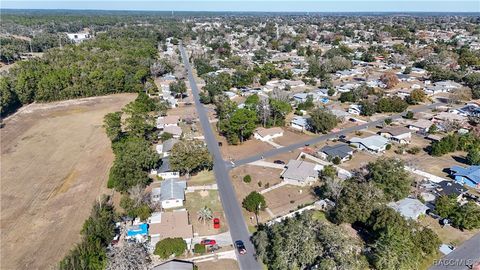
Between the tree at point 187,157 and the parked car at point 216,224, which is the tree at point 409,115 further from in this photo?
the parked car at point 216,224

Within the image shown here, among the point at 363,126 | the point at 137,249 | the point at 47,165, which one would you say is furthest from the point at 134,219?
the point at 363,126

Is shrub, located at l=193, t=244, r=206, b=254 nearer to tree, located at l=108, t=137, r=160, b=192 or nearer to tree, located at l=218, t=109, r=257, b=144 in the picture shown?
tree, located at l=108, t=137, r=160, b=192

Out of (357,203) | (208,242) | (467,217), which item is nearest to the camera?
(208,242)

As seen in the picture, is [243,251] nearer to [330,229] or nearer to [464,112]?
[330,229]

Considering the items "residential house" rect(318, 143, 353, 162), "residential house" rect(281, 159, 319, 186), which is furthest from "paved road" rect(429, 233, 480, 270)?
"residential house" rect(318, 143, 353, 162)

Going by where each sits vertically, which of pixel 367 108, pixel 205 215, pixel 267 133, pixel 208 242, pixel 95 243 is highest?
pixel 95 243

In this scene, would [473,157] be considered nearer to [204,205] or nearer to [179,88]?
[204,205]

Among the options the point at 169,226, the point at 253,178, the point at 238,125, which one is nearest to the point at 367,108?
the point at 238,125
